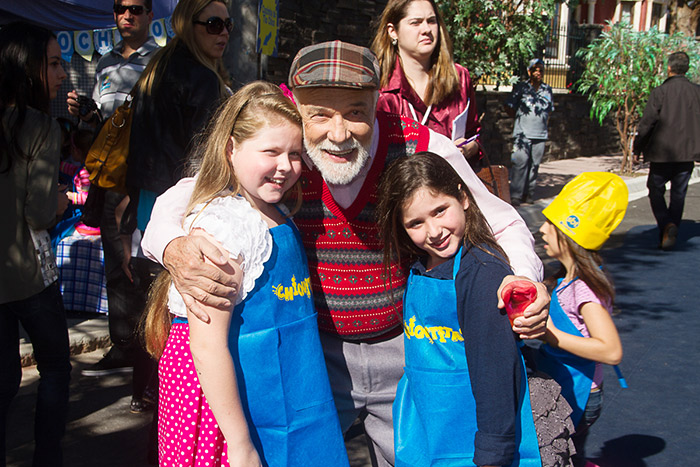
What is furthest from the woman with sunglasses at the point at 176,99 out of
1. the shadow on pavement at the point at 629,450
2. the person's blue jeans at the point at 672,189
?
the person's blue jeans at the point at 672,189

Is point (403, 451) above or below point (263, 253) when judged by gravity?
below

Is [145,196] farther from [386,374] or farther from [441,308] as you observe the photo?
[441,308]

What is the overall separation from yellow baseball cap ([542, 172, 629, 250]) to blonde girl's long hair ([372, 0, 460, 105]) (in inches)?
44.3

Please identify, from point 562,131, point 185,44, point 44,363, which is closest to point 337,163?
point 185,44

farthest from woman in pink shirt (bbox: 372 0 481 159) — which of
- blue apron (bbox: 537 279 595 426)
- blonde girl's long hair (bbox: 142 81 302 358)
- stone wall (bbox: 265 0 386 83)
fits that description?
stone wall (bbox: 265 0 386 83)

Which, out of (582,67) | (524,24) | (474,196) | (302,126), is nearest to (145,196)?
(302,126)

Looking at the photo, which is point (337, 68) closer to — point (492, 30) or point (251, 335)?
point (251, 335)

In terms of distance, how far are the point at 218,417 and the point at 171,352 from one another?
305 millimetres

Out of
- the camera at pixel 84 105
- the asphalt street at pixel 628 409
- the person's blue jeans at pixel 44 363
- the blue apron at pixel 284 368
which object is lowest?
the asphalt street at pixel 628 409

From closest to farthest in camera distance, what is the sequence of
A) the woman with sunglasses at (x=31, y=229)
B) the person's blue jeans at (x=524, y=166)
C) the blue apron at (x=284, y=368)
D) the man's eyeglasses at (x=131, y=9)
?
1. the blue apron at (x=284, y=368)
2. the woman with sunglasses at (x=31, y=229)
3. the man's eyeglasses at (x=131, y=9)
4. the person's blue jeans at (x=524, y=166)

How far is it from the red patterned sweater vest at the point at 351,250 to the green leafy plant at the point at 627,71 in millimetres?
12481

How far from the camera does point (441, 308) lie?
2.03 meters

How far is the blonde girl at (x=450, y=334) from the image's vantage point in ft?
6.11

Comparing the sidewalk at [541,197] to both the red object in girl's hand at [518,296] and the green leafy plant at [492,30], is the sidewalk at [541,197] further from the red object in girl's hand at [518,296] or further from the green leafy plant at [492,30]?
the red object in girl's hand at [518,296]
